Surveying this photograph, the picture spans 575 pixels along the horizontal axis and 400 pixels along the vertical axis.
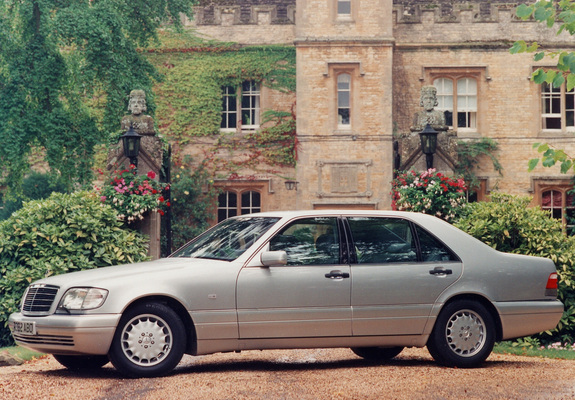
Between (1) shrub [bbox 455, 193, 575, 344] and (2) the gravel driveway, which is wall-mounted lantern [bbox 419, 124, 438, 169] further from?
(2) the gravel driveway

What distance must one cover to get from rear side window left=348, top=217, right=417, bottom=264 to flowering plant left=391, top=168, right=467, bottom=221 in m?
5.71

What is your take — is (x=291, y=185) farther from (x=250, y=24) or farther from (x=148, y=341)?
(x=148, y=341)

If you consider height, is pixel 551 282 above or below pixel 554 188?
below

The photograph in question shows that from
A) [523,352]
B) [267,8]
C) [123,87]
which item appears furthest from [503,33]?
[523,352]

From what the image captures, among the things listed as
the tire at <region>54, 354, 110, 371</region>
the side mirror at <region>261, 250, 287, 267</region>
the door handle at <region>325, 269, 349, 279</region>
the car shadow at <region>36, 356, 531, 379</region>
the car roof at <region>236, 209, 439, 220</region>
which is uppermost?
the car roof at <region>236, 209, 439, 220</region>

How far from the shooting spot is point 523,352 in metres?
10.3

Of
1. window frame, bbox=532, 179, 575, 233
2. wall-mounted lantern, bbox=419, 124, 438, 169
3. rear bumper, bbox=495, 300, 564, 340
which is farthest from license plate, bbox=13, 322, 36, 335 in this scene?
window frame, bbox=532, 179, 575, 233

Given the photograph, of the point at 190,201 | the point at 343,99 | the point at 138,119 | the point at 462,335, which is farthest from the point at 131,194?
the point at 343,99

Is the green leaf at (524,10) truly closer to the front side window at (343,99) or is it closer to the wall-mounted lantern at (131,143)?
the wall-mounted lantern at (131,143)

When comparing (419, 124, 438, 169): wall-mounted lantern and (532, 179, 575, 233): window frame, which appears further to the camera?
(532, 179, 575, 233): window frame

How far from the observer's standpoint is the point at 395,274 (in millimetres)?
8094

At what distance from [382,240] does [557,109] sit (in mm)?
18759

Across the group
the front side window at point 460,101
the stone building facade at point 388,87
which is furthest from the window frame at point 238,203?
the front side window at point 460,101

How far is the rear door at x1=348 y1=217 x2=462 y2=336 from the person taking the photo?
26.2 feet
